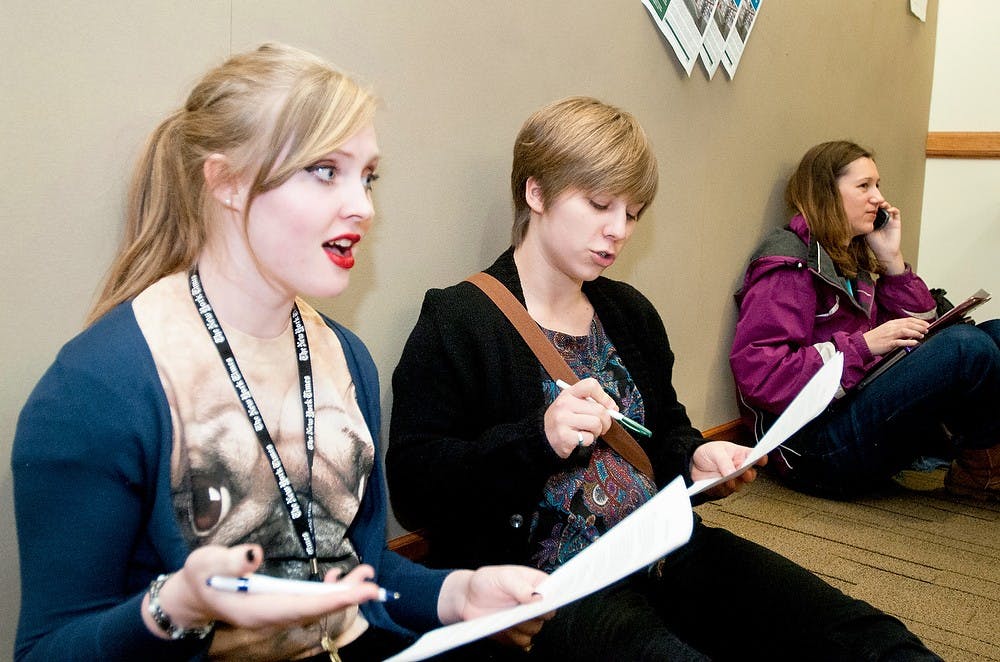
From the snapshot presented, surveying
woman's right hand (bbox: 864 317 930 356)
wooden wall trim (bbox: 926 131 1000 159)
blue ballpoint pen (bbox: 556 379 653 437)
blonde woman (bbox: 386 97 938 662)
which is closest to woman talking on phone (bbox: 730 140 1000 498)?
woman's right hand (bbox: 864 317 930 356)

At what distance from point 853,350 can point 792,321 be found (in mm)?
181

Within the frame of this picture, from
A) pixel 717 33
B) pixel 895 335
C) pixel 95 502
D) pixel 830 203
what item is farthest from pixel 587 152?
pixel 830 203

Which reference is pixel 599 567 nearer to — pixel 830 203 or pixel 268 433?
pixel 268 433

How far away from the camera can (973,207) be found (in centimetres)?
Answer: 407

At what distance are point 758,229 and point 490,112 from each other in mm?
1374

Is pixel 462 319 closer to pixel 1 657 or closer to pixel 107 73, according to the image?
pixel 107 73

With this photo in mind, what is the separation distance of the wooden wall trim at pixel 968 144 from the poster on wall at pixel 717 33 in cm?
213

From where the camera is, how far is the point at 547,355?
56.7 inches

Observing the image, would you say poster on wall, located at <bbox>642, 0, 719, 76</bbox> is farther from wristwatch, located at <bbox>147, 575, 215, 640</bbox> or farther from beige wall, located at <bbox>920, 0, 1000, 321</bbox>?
beige wall, located at <bbox>920, 0, 1000, 321</bbox>

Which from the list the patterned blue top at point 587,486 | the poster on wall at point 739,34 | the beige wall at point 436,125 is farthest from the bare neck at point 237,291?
the poster on wall at point 739,34

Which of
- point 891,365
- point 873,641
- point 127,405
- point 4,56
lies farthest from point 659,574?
point 891,365

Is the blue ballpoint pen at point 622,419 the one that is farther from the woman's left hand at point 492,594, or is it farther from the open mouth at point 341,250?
the open mouth at point 341,250

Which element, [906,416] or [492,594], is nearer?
[492,594]

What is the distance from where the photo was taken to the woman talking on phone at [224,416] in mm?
807
